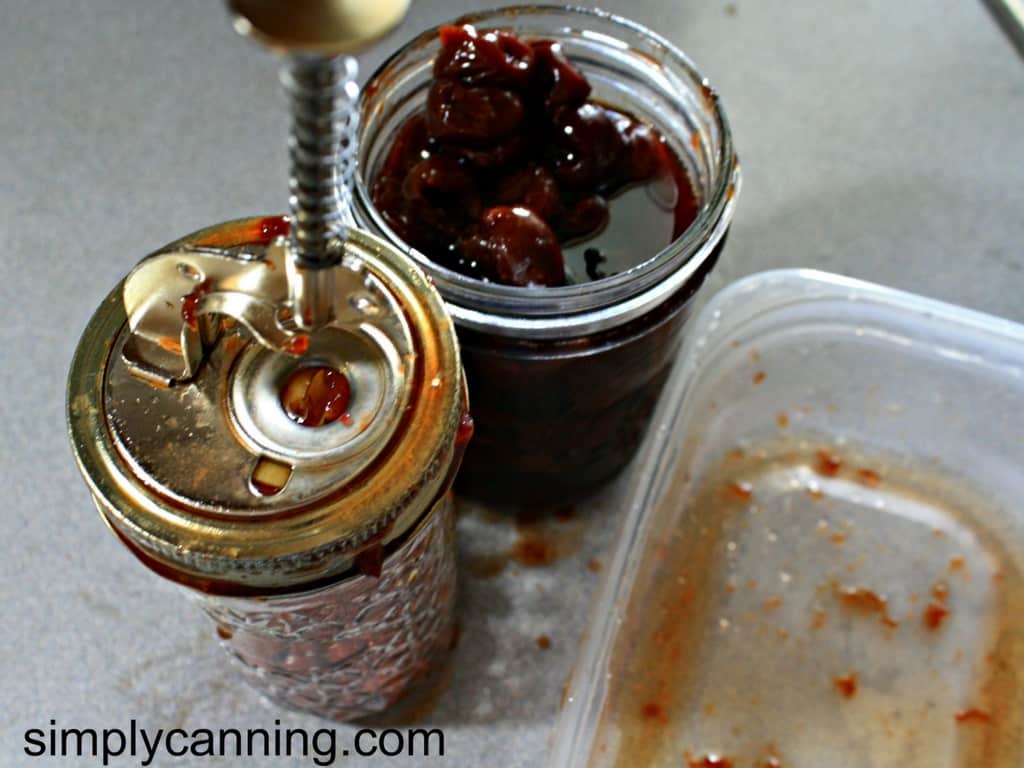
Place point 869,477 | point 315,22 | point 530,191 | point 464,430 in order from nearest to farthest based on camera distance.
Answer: point 315,22 < point 464,430 < point 530,191 < point 869,477

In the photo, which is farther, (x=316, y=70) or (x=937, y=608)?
(x=937, y=608)

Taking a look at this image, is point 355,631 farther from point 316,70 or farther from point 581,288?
point 316,70

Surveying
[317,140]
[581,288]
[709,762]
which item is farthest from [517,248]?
[709,762]

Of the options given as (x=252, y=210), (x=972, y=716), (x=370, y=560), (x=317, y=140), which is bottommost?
(x=972, y=716)

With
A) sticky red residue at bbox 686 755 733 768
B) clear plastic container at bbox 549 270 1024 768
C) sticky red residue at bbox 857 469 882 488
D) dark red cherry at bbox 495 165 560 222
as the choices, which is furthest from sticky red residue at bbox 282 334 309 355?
sticky red residue at bbox 857 469 882 488

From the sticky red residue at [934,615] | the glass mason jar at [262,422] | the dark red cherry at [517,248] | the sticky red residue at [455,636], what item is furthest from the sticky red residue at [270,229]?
the sticky red residue at [934,615]

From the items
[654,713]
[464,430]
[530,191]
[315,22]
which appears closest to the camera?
[315,22]

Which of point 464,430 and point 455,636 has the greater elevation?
point 464,430
